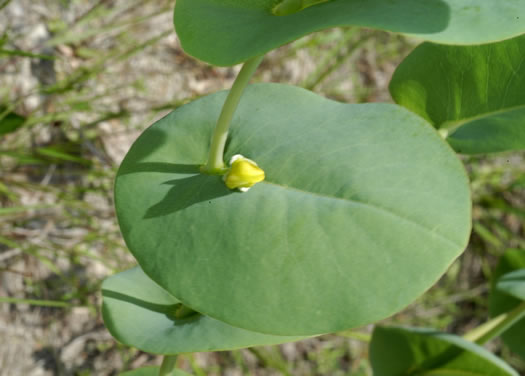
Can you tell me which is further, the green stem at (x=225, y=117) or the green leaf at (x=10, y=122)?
the green leaf at (x=10, y=122)

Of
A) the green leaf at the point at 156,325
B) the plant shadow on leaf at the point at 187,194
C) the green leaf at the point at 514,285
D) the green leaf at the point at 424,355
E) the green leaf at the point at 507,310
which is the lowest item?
the green leaf at the point at 507,310

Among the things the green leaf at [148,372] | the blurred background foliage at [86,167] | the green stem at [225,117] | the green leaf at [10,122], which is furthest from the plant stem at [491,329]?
the green leaf at [10,122]

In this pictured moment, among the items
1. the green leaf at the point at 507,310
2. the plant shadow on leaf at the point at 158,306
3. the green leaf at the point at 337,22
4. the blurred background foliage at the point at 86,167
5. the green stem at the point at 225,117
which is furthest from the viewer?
the blurred background foliage at the point at 86,167

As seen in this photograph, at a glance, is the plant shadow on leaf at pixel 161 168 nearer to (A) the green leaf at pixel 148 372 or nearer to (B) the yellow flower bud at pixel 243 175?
(B) the yellow flower bud at pixel 243 175

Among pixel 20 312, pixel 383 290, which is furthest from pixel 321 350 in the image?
pixel 383 290

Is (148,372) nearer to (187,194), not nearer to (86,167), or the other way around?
(187,194)

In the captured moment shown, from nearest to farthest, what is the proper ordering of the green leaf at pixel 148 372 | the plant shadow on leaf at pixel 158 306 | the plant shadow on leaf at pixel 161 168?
1. the plant shadow on leaf at pixel 161 168
2. the plant shadow on leaf at pixel 158 306
3. the green leaf at pixel 148 372

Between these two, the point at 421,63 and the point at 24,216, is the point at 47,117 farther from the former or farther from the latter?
the point at 421,63
